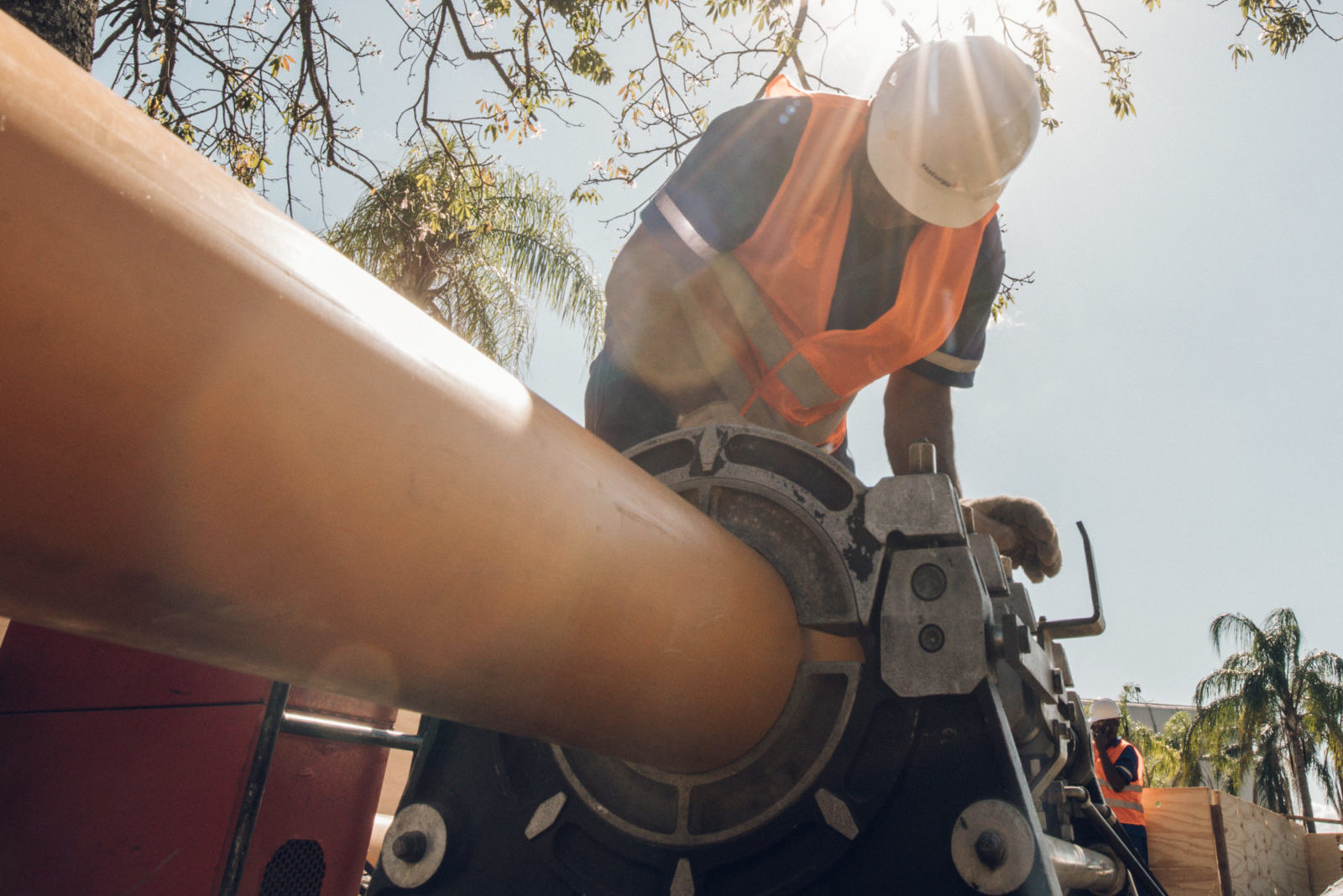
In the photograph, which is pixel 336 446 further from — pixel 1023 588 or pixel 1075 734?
pixel 1075 734

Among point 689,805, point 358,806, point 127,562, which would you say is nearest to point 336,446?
point 127,562

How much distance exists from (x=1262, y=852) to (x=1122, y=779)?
131 centimetres

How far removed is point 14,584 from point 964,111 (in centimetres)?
202

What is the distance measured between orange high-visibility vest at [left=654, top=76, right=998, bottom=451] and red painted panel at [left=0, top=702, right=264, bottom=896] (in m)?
1.28

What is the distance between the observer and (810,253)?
2.14 m

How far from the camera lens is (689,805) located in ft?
3.82

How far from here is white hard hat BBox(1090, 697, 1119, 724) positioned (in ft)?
28.5

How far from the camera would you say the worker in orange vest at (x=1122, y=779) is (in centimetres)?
679

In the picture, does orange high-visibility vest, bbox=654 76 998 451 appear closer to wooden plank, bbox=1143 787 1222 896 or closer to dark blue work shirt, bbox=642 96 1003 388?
dark blue work shirt, bbox=642 96 1003 388

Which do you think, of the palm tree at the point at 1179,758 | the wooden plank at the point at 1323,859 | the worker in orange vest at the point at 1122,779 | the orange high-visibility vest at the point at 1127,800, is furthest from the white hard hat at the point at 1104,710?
the palm tree at the point at 1179,758

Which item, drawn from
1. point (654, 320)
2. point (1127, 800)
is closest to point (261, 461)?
point (654, 320)

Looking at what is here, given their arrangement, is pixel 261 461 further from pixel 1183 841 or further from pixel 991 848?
pixel 1183 841

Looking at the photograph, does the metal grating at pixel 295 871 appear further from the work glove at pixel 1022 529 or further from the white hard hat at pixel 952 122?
the white hard hat at pixel 952 122

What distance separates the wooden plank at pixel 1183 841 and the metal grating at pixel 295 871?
6.80 m
